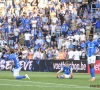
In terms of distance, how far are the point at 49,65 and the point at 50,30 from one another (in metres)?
4.11

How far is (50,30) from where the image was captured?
34.7 metres

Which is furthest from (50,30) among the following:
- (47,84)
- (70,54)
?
(47,84)

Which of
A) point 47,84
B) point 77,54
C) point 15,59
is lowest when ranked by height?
point 47,84

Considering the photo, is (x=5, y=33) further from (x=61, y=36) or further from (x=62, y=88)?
(x=62, y=88)

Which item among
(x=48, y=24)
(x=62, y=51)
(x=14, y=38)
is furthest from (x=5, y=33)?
(x=62, y=51)

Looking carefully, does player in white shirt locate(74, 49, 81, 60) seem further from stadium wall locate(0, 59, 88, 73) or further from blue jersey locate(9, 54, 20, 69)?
blue jersey locate(9, 54, 20, 69)

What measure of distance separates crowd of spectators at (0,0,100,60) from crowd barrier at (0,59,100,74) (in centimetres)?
67

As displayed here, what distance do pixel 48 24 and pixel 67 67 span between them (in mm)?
12216

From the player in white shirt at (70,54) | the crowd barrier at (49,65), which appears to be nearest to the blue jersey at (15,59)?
the crowd barrier at (49,65)

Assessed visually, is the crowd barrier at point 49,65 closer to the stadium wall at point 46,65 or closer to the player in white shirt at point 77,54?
the stadium wall at point 46,65

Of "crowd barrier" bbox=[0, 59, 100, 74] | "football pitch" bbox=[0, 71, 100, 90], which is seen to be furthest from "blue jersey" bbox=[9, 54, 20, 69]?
"crowd barrier" bbox=[0, 59, 100, 74]

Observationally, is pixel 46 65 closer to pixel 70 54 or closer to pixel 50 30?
pixel 70 54

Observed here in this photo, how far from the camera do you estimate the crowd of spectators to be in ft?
106

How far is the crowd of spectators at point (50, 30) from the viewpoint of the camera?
106 feet
